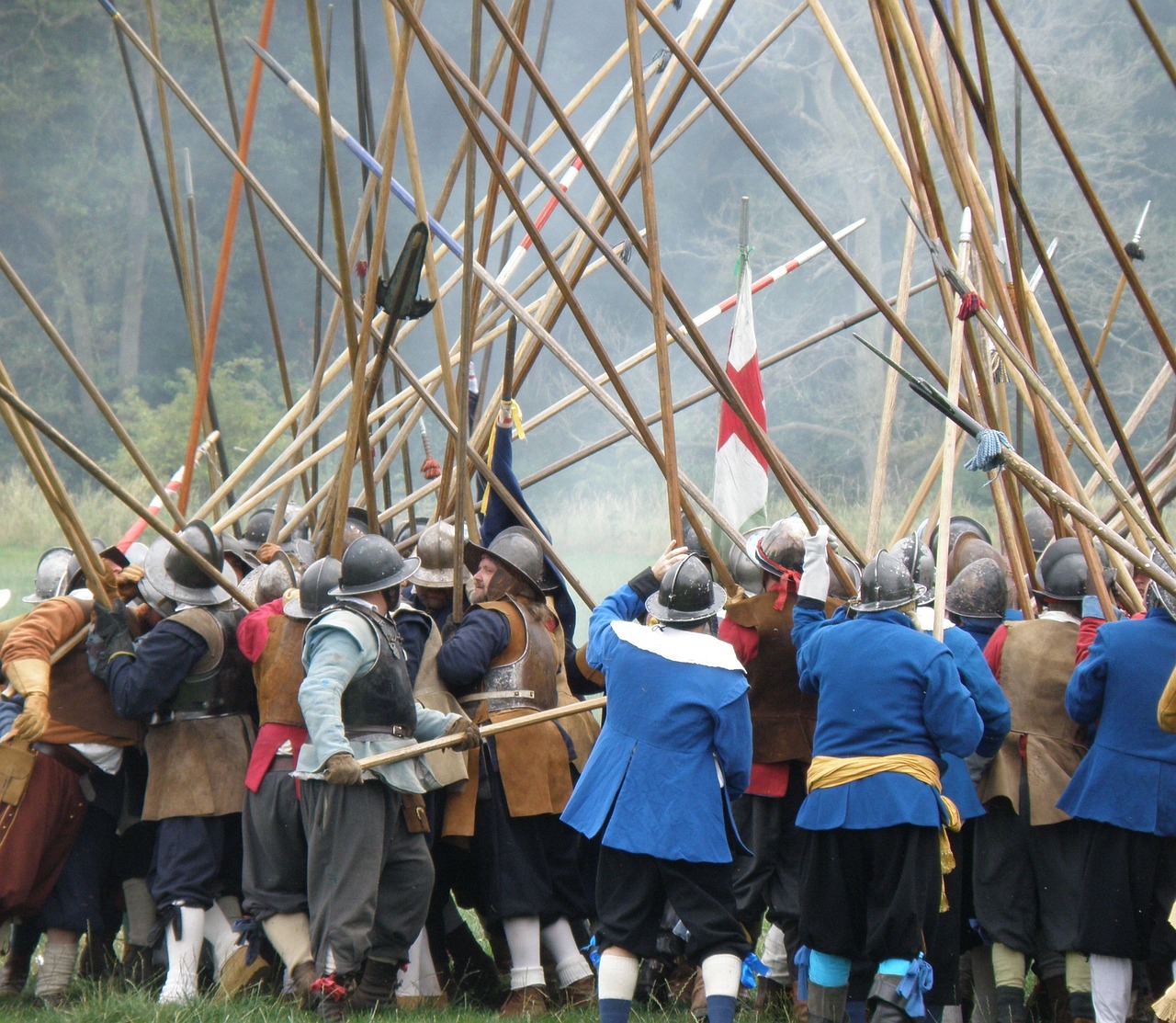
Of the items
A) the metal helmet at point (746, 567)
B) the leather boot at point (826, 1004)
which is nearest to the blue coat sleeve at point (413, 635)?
the metal helmet at point (746, 567)

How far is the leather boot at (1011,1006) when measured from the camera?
197 inches

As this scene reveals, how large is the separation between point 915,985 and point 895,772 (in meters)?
→ 0.60

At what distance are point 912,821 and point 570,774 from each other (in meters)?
1.54

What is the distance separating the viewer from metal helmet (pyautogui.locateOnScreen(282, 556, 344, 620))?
5.18 meters

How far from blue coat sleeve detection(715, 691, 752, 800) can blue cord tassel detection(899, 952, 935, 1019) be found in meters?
0.71

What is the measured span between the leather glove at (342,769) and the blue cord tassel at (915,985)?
1.71 m

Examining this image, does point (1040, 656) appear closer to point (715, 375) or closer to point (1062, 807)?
point (1062, 807)

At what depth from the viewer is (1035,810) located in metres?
5.01

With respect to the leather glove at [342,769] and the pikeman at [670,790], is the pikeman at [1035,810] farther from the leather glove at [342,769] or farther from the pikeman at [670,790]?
the leather glove at [342,769]

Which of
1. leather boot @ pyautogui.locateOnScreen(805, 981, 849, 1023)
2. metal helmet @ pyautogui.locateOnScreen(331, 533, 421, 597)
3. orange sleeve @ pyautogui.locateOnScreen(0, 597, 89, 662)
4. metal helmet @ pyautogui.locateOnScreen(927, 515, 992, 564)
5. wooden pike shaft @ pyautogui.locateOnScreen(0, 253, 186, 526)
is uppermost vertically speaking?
wooden pike shaft @ pyautogui.locateOnScreen(0, 253, 186, 526)

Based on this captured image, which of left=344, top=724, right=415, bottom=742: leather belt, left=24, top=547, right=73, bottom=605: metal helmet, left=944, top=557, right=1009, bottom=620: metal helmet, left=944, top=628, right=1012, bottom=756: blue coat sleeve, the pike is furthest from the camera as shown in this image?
left=24, top=547, right=73, bottom=605: metal helmet

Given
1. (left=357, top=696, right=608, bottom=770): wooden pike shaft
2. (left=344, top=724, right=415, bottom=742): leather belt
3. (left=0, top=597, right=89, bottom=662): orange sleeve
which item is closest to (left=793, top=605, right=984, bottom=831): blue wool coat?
(left=357, top=696, right=608, bottom=770): wooden pike shaft

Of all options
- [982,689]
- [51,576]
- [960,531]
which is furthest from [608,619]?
[51,576]

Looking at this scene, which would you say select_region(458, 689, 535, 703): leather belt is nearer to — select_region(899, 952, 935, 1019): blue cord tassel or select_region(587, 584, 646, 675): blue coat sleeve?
select_region(587, 584, 646, 675): blue coat sleeve
